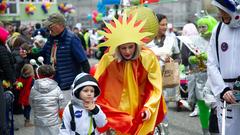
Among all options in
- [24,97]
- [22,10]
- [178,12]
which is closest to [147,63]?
[24,97]

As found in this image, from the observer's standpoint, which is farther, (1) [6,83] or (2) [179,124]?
(2) [179,124]

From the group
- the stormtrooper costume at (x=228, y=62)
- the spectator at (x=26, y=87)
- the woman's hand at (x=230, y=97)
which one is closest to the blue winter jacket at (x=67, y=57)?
the stormtrooper costume at (x=228, y=62)

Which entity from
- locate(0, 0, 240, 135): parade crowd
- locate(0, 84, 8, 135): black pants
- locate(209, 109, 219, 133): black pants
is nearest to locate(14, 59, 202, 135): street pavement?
locate(209, 109, 219, 133): black pants

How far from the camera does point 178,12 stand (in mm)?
31750

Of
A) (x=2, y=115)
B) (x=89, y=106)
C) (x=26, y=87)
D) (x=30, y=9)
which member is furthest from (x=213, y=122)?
(x=30, y=9)

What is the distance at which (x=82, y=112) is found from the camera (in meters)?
4.18

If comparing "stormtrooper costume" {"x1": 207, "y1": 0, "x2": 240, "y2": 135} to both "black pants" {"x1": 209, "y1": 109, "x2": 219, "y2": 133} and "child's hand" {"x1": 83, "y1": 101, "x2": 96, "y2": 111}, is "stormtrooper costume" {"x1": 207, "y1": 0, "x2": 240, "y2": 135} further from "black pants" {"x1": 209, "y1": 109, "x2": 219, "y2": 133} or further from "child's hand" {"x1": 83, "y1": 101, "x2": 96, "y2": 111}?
"black pants" {"x1": 209, "y1": 109, "x2": 219, "y2": 133}

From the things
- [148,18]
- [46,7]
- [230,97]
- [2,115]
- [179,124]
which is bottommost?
[179,124]

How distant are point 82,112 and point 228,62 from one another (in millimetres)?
1388

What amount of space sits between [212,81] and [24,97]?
5086 mm

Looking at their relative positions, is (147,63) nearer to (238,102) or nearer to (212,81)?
(212,81)

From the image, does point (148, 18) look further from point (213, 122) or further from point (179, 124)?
point (179, 124)

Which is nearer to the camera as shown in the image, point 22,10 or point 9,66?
point 9,66

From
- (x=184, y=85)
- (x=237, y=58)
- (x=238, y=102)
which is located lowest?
(x=184, y=85)
